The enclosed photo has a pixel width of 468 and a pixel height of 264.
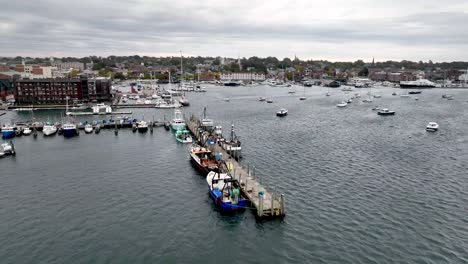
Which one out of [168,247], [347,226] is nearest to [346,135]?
[347,226]

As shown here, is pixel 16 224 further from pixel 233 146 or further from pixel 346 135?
pixel 346 135

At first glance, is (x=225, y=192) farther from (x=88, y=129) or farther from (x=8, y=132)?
(x=8, y=132)

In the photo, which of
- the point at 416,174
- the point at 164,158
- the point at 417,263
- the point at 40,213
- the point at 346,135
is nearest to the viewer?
the point at 417,263

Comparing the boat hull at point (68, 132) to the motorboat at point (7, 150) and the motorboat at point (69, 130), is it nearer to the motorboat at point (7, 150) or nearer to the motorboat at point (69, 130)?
the motorboat at point (69, 130)

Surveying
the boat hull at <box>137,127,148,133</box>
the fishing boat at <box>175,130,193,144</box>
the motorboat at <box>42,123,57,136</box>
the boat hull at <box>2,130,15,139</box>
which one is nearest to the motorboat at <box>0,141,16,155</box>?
the boat hull at <box>2,130,15,139</box>

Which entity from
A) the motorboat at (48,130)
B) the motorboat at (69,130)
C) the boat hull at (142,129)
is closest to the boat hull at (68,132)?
the motorboat at (69,130)

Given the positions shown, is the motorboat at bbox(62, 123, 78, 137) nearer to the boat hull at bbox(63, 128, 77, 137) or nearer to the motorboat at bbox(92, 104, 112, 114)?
the boat hull at bbox(63, 128, 77, 137)

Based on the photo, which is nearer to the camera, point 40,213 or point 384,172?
point 40,213
